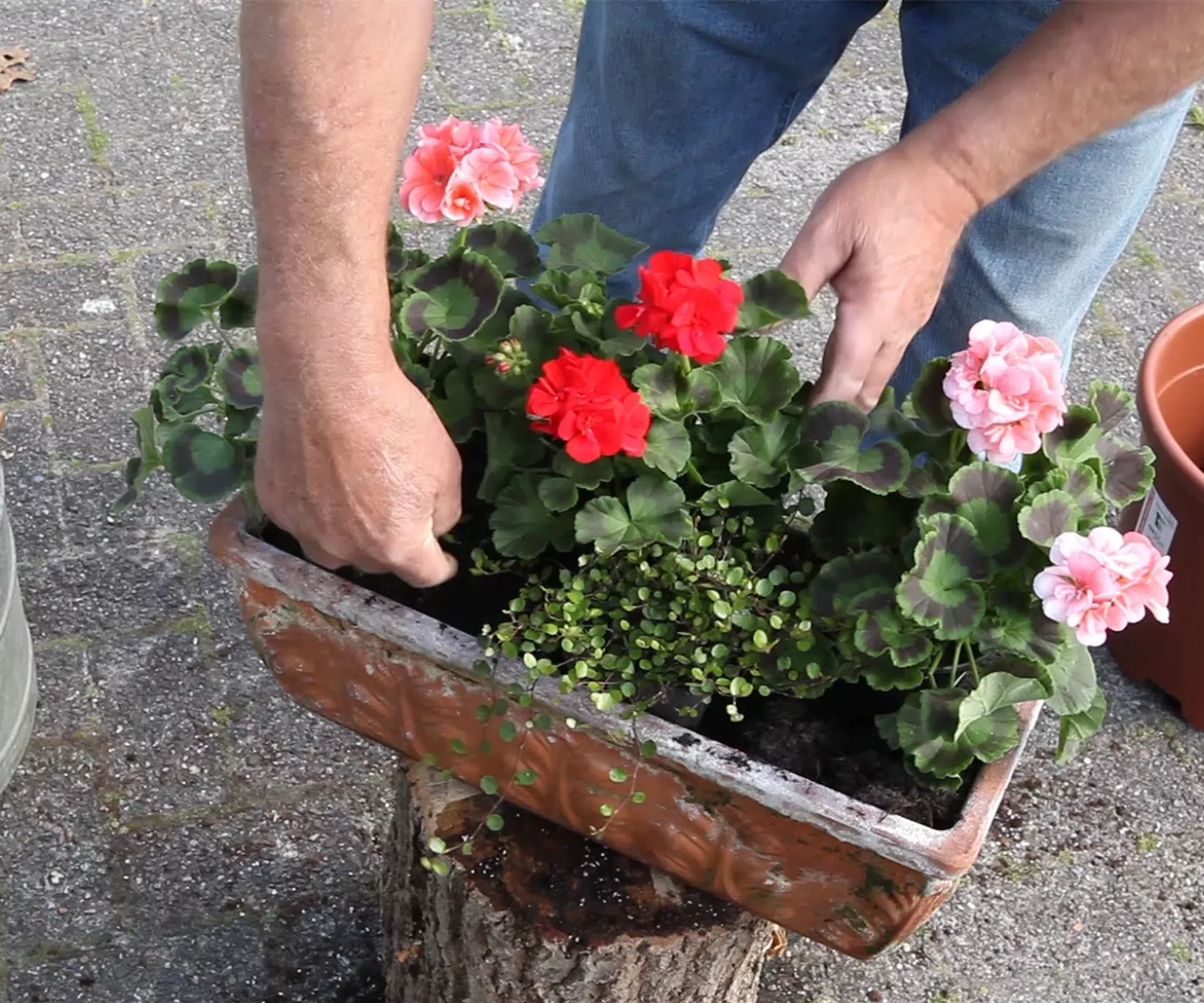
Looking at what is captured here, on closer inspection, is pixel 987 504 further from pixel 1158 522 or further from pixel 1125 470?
pixel 1158 522

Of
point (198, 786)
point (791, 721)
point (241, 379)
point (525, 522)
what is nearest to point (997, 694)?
point (791, 721)

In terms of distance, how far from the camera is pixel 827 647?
1.29m

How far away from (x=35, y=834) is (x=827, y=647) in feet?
4.42

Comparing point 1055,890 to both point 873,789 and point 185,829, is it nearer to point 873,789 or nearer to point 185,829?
point 873,789

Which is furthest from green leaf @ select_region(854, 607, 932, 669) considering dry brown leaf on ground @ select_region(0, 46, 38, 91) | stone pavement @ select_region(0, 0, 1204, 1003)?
dry brown leaf on ground @ select_region(0, 46, 38, 91)

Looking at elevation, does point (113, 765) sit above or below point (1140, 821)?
below

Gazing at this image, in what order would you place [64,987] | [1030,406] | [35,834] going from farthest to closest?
[35,834] < [64,987] < [1030,406]

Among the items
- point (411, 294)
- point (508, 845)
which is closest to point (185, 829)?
point (508, 845)

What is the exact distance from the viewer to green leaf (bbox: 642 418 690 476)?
1.24 m

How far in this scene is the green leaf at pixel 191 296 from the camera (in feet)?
4.72

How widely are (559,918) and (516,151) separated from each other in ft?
2.54

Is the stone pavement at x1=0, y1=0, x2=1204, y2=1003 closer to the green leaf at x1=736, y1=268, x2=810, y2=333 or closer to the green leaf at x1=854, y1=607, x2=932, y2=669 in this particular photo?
the green leaf at x1=854, y1=607, x2=932, y2=669

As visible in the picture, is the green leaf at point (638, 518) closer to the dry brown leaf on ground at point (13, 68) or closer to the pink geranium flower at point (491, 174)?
the pink geranium flower at point (491, 174)

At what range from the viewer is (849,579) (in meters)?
1.27
